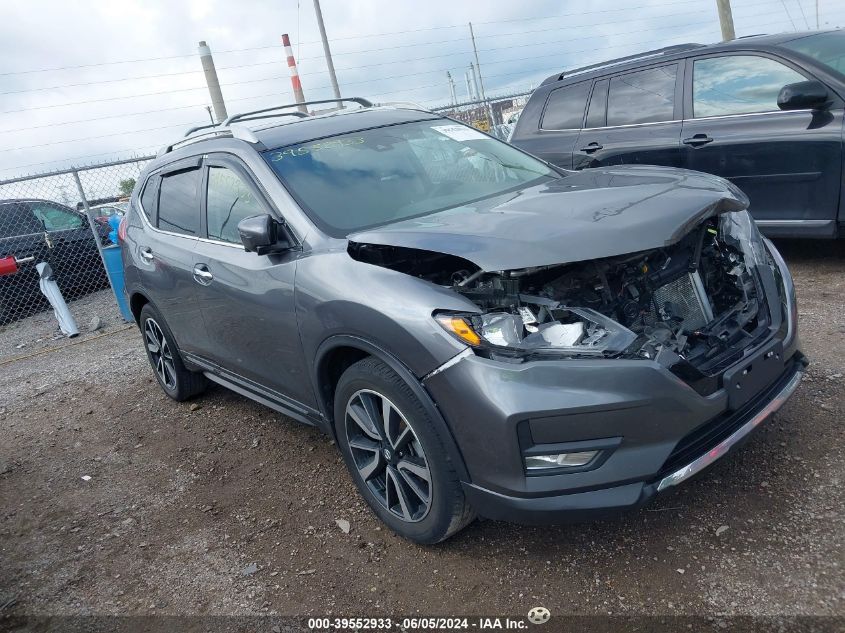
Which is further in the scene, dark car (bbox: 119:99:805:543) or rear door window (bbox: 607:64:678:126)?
rear door window (bbox: 607:64:678:126)

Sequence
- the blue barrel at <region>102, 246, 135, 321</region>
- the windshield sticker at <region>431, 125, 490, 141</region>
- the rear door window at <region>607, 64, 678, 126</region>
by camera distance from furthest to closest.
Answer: the blue barrel at <region>102, 246, 135, 321</region> → the rear door window at <region>607, 64, 678, 126</region> → the windshield sticker at <region>431, 125, 490, 141</region>

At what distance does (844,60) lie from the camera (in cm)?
544

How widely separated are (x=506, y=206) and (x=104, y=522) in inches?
106

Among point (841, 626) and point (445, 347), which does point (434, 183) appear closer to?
point (445, 347)

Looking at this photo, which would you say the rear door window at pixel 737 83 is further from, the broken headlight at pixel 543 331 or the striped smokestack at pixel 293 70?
the striped smokestack at pixel 293 70

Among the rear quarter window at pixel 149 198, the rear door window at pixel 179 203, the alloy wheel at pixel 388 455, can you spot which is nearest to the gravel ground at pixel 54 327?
the rear quarter window at pixel 149 198

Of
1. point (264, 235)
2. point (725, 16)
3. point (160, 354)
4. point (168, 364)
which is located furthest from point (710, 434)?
point (725, 16)

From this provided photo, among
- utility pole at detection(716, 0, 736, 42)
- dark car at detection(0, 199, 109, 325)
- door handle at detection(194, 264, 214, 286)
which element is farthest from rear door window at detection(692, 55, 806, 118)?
utility pole at detection(716, 0, 736, 42)

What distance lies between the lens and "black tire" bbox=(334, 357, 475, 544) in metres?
2.68

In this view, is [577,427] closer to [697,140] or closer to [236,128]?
[236,128]

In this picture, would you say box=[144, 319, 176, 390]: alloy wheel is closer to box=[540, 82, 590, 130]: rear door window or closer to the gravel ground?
the gravel ground

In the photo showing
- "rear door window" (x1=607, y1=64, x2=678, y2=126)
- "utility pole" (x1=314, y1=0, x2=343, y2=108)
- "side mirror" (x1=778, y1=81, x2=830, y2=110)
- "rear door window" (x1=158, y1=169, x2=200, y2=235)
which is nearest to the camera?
"rear door window" (x1=158, y1=169, x2=200, y2=235)

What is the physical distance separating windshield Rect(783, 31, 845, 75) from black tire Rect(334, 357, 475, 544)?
Answer: 456 cm

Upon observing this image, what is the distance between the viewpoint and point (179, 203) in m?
4.47
